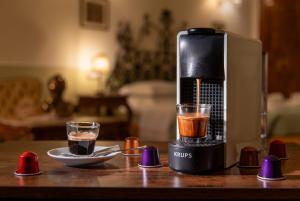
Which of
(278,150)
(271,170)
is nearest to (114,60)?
(278,150)

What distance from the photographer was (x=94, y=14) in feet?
19.1

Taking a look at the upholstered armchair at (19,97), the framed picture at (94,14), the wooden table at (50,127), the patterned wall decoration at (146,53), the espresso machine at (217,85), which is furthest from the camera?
the patterned wall decoration at (146,53)

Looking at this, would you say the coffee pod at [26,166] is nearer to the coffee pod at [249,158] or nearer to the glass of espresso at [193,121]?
the glass of espresso at [193,121]

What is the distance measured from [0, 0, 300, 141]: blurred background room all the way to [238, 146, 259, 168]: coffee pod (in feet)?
8.28

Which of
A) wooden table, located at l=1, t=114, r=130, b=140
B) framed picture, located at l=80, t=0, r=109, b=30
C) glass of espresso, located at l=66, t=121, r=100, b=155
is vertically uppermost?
framed picture, located at l=80, t=0, r=109, b=30

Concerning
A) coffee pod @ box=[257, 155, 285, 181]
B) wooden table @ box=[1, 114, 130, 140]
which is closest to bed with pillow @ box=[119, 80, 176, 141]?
wooden table @ box=[1, 114, 130, 140]

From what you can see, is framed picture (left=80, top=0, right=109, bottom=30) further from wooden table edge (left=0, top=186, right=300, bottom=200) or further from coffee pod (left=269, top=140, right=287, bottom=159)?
wooden table edge (left=0, top=186, right=300, bottom=200)

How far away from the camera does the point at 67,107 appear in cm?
421

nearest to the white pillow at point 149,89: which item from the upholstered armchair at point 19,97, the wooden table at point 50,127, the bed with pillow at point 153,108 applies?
the bed with pillow at point 153,108

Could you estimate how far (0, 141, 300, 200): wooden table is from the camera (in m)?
1.12

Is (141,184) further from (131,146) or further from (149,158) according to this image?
(131,146)

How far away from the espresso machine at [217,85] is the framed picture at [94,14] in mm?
4437

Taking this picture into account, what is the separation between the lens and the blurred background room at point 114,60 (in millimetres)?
4465

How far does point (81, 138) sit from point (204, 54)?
0.42 meters
